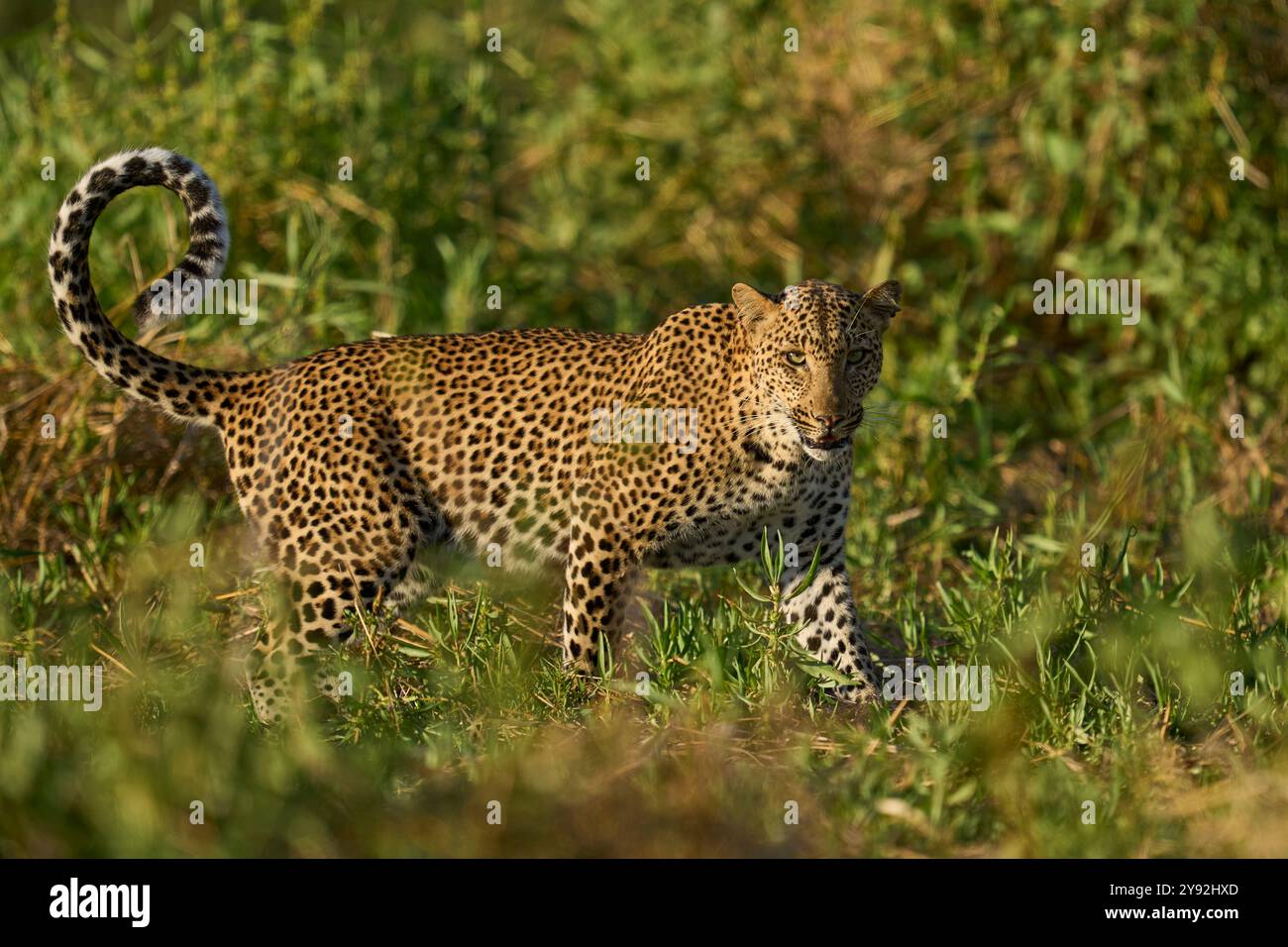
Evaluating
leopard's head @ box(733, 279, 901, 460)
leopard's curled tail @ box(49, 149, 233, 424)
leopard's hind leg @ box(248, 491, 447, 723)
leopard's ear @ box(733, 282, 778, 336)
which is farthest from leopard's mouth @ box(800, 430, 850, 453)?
leopard's curled tail @ box(49, 149, 233, 424)

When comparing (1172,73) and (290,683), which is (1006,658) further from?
(1172,73)

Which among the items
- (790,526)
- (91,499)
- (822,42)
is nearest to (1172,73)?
(822,42)

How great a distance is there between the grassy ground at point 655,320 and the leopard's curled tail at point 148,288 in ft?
2.41

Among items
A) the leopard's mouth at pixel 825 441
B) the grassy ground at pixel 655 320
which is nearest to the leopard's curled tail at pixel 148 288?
the grassy ground at pixel 655 320

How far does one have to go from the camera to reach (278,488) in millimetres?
5914

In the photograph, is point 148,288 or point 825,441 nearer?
point 825,441

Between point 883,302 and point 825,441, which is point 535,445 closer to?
point 825,441

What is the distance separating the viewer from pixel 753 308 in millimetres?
5836

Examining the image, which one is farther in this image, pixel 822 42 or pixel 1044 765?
pixel 822 42

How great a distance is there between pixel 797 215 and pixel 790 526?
4.11 meters

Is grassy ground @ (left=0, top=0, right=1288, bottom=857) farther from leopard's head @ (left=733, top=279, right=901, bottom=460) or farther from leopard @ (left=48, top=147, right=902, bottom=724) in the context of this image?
leopard's head @ (left=733, top=279, right=901, bottom=460)

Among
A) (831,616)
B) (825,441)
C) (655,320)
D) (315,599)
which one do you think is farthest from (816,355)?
(655,320)

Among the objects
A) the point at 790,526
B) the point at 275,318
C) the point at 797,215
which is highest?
→ the point at 797,215

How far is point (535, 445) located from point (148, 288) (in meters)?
1.40
